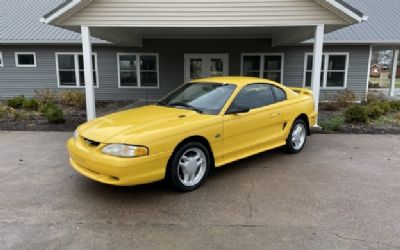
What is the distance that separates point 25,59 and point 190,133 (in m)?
14.1

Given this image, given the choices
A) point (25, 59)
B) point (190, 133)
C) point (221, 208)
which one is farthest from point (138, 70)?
point (221, 208)

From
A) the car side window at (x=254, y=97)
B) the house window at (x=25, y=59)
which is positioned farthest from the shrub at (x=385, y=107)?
the house window at (x=25, y=59)

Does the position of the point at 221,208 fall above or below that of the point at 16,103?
below

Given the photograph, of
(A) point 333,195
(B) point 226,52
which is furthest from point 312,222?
(B) point 226,52

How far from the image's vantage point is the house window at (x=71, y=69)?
49.3ft

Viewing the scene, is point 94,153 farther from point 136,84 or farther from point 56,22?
point 136,84

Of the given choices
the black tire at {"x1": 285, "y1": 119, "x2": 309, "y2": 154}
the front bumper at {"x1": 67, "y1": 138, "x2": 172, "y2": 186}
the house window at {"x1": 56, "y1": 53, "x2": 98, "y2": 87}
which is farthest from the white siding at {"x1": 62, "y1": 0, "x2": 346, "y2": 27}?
the house window at {"x1": 56, "y1": 53, "x2": 98, "y2": 87}

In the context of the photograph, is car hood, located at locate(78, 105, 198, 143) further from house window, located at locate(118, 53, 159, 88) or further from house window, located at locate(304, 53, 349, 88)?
house window, located at locate(304, 53, 349, 88)

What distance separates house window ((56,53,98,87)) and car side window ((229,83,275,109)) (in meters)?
11.4

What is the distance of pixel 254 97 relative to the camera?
5.48m

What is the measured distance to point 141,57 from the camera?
15000mm

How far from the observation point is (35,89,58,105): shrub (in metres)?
13.1

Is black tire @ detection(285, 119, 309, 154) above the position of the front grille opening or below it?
below

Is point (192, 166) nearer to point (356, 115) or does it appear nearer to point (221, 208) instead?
point (221, 208)
